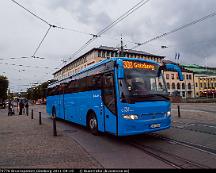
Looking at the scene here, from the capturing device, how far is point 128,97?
8656mm

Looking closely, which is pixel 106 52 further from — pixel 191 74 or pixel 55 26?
pixel 55 26

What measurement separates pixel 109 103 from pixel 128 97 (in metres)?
1.13

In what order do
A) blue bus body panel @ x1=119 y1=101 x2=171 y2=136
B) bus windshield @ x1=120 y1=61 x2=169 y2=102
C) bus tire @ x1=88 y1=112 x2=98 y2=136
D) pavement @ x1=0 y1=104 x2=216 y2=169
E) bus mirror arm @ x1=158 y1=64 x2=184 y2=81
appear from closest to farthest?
pavement @ x1=0 y1=104 x2=216 y2=169 < blue bus body panel @ x1=119 y1=101 x2=171 y2=136 < bus windshield @ x1=120 y1=61 x2=169 y2=102 < bus mirror arm @ x1=158 y1=64 x2=184 y2=81 < bus tire @ x1=88 y1=112 x2=98 y2=136

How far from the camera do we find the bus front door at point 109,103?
9148 mm

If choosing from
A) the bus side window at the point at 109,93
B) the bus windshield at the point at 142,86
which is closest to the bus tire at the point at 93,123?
the bus side window at the point at 109,93

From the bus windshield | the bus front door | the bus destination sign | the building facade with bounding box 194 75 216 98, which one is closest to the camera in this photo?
the bus windshield

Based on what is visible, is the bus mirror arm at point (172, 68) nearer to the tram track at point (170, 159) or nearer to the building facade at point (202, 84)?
the tram track at point (170, 159)

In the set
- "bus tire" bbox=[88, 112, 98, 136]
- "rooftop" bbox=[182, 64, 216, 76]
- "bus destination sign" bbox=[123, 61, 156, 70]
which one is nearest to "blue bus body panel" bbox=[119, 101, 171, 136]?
"bus destination sign" bbox=[123, 61, 156, 70]

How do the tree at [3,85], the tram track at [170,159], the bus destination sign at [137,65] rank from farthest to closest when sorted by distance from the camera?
the tree at [3,85]
the bus destination sign at [137,65]
the tram track at [170,159]

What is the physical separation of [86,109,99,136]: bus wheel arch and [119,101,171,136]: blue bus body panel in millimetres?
2473

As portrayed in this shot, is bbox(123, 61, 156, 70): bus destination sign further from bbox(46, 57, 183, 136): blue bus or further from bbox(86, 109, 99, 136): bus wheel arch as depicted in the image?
bbox(86, 109, 99, 136): bus wheel arch

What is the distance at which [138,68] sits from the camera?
31.0 feet

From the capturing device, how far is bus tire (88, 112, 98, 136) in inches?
433

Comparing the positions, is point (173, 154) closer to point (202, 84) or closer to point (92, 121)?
point (92, 121)
